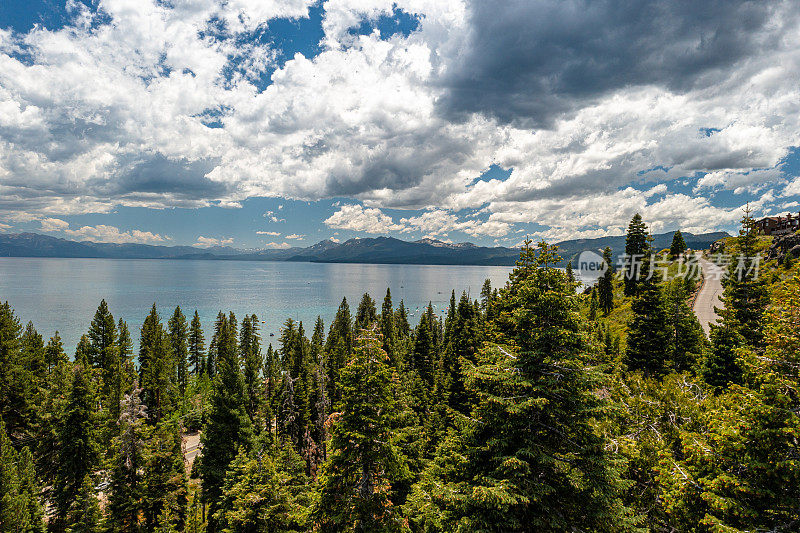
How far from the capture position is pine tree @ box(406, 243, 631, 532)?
8.38 metres

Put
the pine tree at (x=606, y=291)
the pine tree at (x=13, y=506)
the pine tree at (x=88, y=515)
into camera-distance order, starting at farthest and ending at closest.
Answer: the pine tree at (x=606, y=291)
the pine tree at (x=88, y=515)
the pine tree at (x=13, y=506)

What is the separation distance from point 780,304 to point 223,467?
1147 inches

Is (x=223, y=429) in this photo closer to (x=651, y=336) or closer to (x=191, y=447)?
(x=191, y=447)

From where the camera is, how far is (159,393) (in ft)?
156

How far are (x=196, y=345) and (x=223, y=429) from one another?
53060mm

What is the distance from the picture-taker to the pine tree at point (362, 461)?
37.8 feet

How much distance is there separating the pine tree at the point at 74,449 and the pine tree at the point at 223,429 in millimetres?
8864

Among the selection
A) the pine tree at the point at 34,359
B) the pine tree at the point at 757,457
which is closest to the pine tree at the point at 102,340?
the pine tree at the point at 34,359

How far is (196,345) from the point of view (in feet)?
227

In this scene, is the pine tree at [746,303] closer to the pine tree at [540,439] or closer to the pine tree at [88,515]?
the pine tree at [540,439]

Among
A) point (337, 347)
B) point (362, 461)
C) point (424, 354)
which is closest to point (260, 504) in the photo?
point (362, 461)

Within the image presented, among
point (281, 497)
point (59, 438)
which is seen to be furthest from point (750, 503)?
point (59, 438)

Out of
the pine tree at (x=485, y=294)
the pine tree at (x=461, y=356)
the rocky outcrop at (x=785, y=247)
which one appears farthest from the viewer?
the rocky outcrop at (x=785, y=247)

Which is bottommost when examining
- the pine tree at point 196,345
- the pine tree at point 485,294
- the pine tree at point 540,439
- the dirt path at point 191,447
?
the dirt path at point 191,447
